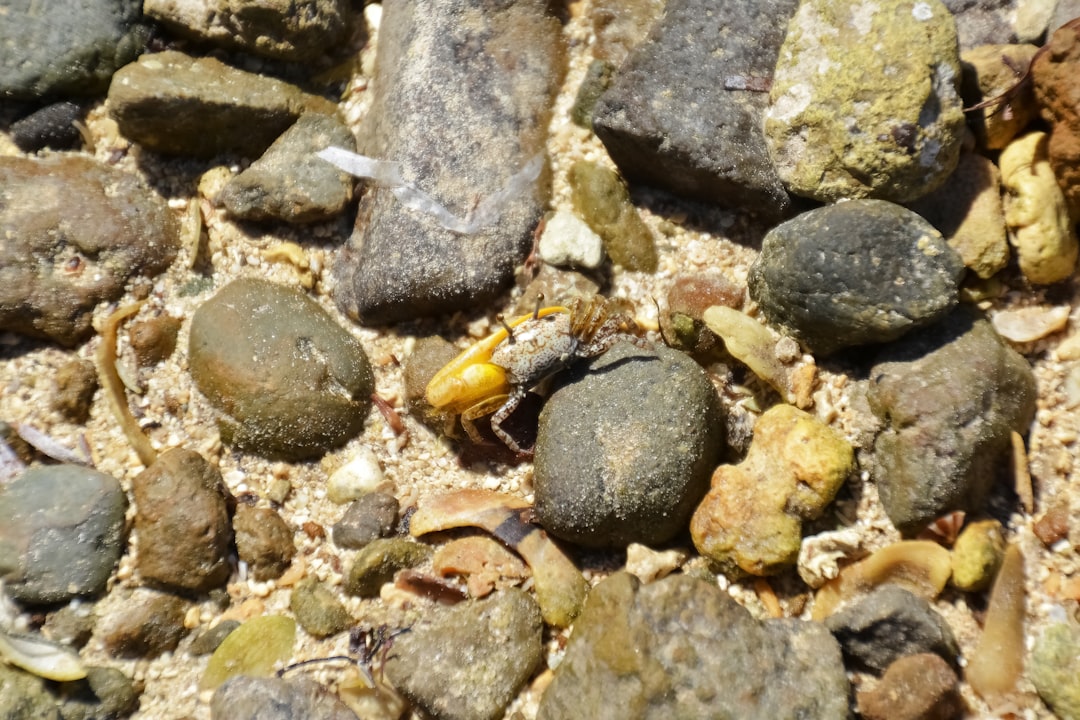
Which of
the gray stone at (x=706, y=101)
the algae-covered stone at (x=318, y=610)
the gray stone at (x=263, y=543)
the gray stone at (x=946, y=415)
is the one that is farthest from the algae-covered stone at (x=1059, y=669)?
the gray stone at (x=263, y=543)

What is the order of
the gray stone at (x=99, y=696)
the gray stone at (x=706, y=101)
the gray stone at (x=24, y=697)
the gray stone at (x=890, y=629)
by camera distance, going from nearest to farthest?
the gray stone at (x=890, y=629), the gray stone at (x=24, y=697), the gray stone at (x=99, y=696), the gray stone at (x=706, y=101)

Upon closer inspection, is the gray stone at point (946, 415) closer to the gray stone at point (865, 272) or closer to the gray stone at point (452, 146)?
the gray stone at point (865, 272)

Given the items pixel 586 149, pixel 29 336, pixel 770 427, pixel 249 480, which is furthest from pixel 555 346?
pixel 29 336

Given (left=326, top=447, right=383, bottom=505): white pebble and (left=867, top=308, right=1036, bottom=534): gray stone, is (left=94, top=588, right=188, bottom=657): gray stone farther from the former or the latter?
(left=867, top=308, right=1036, bottom=534): gray stone

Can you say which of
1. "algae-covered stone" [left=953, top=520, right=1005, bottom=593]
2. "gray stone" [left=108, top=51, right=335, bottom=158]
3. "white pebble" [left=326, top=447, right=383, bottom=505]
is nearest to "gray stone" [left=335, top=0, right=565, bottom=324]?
"gray stone" [left=108, top=51, right=335, bottom=158]

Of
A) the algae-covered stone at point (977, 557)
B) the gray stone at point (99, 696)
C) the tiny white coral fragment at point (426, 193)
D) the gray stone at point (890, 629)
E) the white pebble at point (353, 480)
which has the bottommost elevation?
the gray stone at point (99, 696)

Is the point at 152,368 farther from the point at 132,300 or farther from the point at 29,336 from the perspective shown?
the point at 29,336
